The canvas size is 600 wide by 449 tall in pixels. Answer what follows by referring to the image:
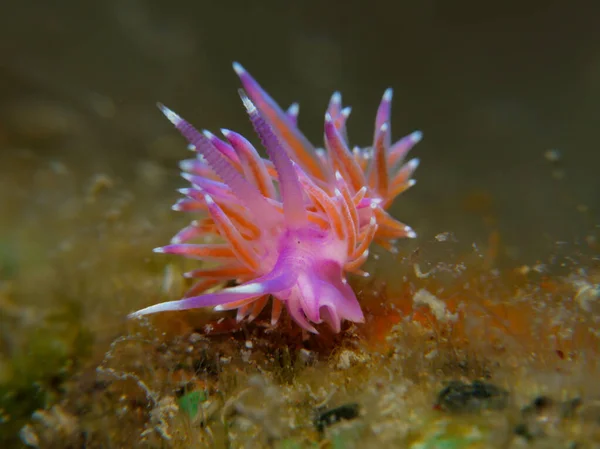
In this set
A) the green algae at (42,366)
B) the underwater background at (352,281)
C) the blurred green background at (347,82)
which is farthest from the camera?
the blurred green background at (347,82)

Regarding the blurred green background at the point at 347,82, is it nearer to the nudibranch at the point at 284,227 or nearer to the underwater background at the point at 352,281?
the underwater background at the point at 352,281

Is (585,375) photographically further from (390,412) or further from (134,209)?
(134,209)

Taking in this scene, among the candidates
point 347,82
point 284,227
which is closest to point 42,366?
point 284,227

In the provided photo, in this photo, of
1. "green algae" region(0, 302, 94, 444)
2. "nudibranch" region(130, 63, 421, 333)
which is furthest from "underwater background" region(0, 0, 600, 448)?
"nudibranch" region(130, 63, 421, 333)

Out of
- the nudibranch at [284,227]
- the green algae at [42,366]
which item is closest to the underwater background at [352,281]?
the green algae at [42,366]

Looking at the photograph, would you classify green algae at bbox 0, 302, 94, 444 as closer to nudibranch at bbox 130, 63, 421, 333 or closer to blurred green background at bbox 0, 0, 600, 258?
nudibranch at bbox 130, 63, 421, 333

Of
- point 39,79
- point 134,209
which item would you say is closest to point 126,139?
point 39,79
